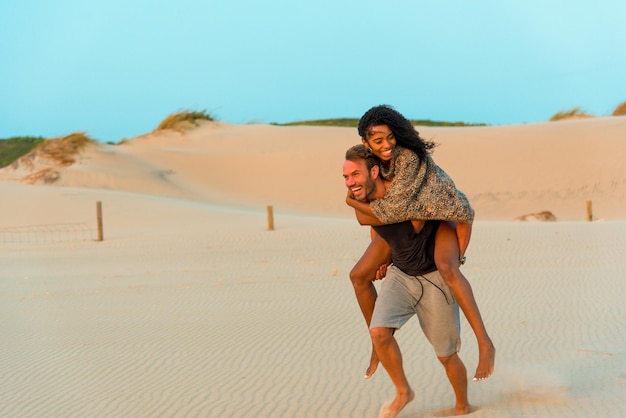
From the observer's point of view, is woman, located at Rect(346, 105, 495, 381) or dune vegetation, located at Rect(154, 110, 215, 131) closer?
woman, located at Rect(346, 105, 495, 381)

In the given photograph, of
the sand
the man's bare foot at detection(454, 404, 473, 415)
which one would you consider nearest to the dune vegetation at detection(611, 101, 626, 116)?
the sand

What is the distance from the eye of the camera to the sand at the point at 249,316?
21.2 ft

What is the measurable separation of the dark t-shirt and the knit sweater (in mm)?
118

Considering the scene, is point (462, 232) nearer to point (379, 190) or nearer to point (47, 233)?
point (379, 190)

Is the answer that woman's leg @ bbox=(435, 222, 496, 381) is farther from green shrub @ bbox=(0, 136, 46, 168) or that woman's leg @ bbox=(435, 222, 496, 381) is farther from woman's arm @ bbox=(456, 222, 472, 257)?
green shrub @ bbox=(0, 136, 46, 168)

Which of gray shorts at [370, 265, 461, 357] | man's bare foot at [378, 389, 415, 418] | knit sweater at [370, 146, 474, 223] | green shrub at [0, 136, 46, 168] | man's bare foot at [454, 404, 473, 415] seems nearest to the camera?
knit sweater at [370, 146, 474, 223]

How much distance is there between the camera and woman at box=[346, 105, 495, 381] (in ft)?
16.7

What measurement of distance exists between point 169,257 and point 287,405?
44.6 feet

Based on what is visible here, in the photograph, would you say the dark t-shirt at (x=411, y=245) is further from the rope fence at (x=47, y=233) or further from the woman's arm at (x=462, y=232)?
the rope fence at (x=47, y=233)

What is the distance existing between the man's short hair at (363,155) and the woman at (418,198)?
36 millimetres

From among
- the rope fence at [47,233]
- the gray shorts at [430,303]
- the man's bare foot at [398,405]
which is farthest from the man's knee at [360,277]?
the rope fence at [47,233]

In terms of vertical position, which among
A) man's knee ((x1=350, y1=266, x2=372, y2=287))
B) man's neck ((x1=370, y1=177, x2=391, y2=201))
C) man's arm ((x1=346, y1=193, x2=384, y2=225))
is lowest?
man's knee ((x1=350, y1=266, x2=372, y2=287))

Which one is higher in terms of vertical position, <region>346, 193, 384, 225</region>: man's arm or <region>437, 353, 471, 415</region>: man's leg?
<region>346, 193, 384, 225</region>: man's arm

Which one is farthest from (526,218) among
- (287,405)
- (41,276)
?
(287,405)
